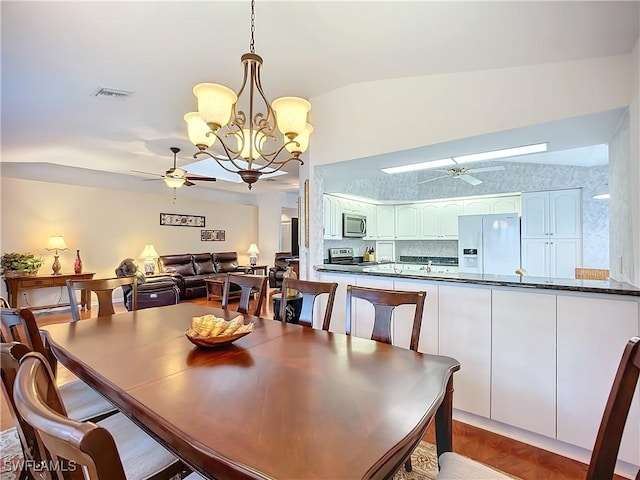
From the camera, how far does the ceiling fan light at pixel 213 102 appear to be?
181 cm

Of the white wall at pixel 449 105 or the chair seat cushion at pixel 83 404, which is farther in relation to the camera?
the white wall at pixel 449 105

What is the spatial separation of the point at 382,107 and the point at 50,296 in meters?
6.72

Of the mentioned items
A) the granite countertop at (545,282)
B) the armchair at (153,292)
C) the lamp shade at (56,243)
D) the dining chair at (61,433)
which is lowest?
the armchair at (153,292)

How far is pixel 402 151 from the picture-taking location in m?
2.76

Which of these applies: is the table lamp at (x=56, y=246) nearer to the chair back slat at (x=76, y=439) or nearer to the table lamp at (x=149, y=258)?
the table lamp at (x=149, y=258)

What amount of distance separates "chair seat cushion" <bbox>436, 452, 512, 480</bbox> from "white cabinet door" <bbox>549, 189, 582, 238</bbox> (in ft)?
16.6

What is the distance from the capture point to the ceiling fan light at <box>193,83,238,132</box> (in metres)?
1.81

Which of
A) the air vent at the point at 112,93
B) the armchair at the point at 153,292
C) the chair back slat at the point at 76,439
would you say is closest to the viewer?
the chair back slat at the point at 76,439

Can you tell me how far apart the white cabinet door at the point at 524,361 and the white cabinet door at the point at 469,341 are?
0.05 m

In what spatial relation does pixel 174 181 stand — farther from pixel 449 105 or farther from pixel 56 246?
pixel 449 105

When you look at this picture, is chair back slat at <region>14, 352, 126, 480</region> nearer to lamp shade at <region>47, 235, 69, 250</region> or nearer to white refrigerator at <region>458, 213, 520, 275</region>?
white refrigerator at <region>458, 213, 520, 275</region>

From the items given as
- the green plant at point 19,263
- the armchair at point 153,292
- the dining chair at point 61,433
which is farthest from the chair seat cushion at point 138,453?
the green plant at point 19,263

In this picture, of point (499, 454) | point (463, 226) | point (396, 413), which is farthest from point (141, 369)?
point (463, 226)

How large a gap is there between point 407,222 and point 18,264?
6.94 m
